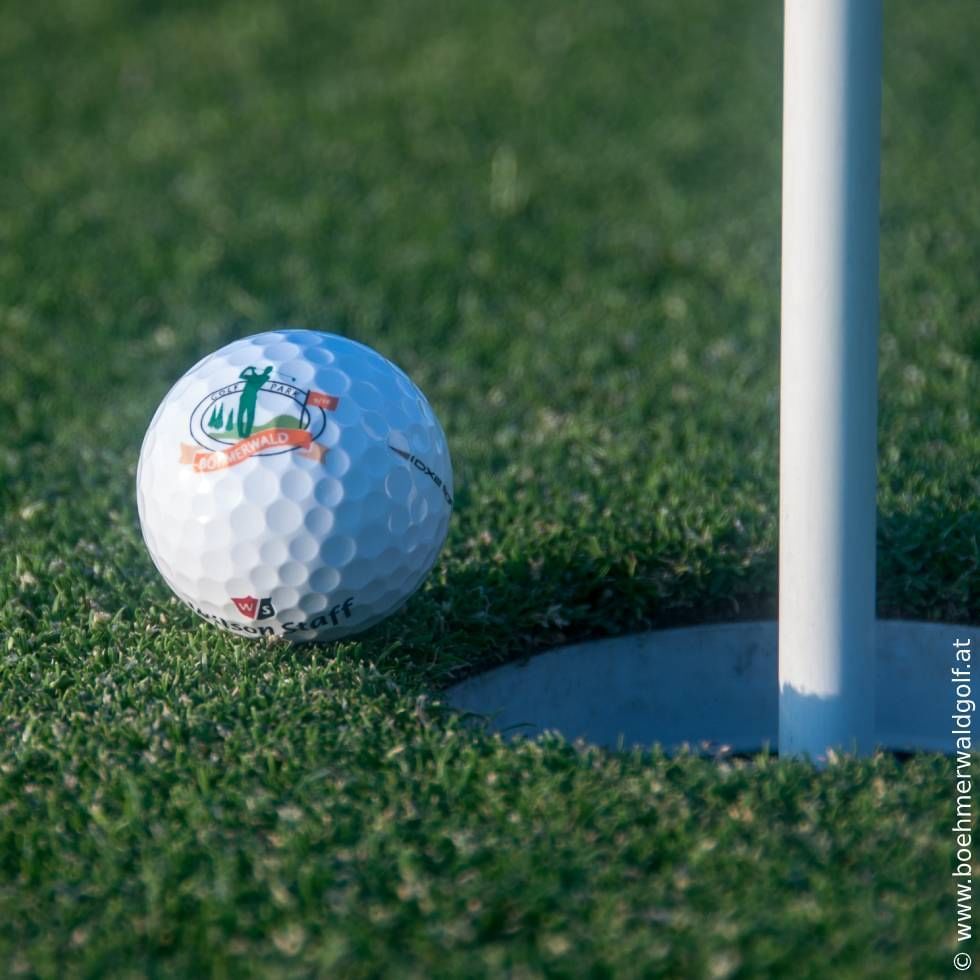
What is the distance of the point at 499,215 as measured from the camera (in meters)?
6.32

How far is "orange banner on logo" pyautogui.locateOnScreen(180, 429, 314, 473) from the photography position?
3.08 meters

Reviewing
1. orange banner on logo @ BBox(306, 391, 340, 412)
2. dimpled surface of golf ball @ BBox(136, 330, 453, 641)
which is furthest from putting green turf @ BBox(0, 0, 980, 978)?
orange banner on logo @ BBox(306, 391, 340, 412)

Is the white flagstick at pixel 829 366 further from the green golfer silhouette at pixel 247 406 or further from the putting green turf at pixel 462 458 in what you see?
the green golfer silhouette at pixel 247 406

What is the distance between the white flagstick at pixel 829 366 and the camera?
107 inches

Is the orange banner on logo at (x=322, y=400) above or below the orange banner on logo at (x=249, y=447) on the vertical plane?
above

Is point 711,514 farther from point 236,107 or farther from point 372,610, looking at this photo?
point 236,107

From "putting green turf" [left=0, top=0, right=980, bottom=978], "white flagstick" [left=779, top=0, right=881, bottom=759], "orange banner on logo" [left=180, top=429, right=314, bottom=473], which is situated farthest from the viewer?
"orange banner on logo" [left=180, top=429, right=314, bottom=473]

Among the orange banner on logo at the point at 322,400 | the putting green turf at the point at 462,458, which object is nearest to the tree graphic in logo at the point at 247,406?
the orange banner on logo at the point at 322,400

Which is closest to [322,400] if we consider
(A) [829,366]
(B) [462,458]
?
(A) [829,366]

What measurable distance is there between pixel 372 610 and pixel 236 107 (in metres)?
5.14

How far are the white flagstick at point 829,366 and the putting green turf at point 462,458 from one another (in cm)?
23

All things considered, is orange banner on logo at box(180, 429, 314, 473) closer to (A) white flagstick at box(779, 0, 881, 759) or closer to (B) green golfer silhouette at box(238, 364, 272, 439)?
(B) green golfer silhouette at box(238, 364, 272, 439)

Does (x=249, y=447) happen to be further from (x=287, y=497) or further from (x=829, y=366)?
(x=829, y=366)

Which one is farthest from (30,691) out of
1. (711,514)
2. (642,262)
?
(642,262)
